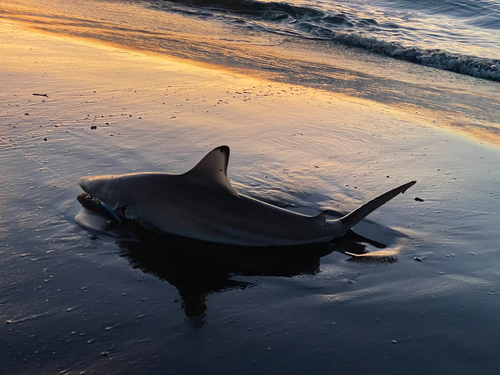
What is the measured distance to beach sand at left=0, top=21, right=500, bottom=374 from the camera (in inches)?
92.8

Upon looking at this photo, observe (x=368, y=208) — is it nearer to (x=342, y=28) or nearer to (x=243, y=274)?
(x=243, y=274)

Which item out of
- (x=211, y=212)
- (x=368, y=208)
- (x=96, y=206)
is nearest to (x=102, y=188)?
(x=96, y=206)

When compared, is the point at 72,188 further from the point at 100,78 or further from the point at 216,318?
the point at 100,78

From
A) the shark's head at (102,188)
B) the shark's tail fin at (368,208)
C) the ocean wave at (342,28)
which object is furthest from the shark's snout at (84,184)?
the ocean wave at (342,28)

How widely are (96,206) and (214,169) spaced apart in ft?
3.58

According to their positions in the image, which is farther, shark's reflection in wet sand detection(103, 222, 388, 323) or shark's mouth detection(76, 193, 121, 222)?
shark's mouth detection(76, 193, 121, 222)

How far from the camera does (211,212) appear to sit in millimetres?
3320

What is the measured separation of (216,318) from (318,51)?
1347 centimetres

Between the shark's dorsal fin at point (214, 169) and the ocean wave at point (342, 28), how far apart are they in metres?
12.7

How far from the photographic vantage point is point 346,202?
14.2 feet

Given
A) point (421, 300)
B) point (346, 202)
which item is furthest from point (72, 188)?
point (421, 300)

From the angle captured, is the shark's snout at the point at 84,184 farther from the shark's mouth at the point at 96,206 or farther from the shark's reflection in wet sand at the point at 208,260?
the shark's reflection in wet sand at the point at 208,260

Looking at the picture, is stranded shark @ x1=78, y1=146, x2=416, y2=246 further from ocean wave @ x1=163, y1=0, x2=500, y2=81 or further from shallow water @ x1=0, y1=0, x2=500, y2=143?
ocean wave @ x1=163, y1=0, x2=500, y2=81

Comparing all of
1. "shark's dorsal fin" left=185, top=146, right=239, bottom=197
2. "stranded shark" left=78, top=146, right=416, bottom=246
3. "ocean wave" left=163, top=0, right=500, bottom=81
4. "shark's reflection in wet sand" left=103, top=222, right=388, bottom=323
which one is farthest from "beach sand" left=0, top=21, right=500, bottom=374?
"ocean wave" left=163, top=0, right=500, bottom=81
